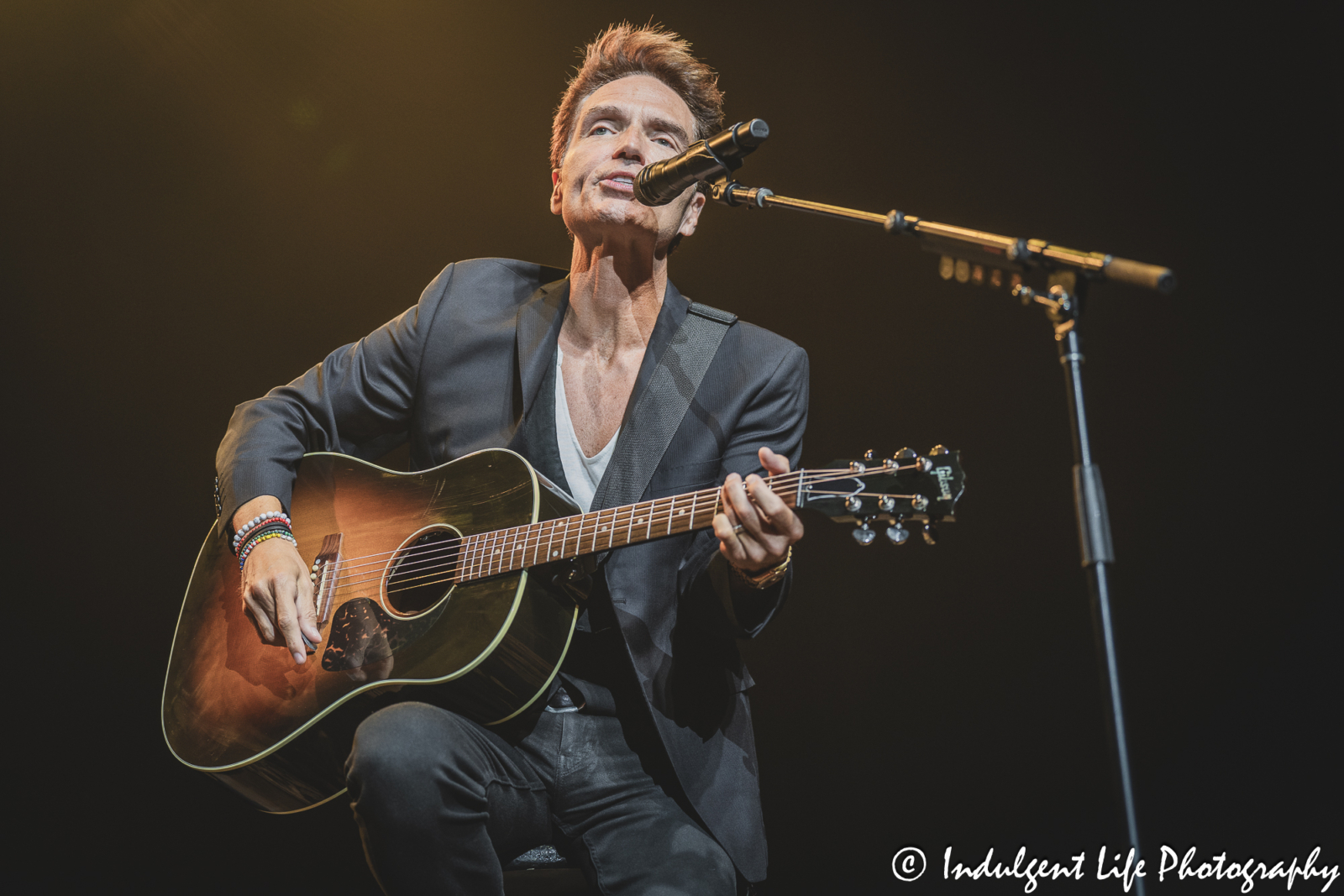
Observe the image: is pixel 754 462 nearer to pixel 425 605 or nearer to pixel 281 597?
pixel 425 605

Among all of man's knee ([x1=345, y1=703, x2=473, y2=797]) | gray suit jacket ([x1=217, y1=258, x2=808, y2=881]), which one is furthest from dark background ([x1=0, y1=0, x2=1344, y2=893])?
man's knee ([x1=345, y1=703, x2=473, y2=797])

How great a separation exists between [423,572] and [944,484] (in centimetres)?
119

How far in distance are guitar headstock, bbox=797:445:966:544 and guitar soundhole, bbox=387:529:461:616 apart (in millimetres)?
840

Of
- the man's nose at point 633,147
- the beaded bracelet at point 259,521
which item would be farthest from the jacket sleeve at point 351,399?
the man's nose at point 633,147

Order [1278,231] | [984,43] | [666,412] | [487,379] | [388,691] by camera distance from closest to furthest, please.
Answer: [388,691], [666,412], [487,379], [1278,231], [984,43]

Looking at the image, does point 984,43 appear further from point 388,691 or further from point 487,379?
point 388,691

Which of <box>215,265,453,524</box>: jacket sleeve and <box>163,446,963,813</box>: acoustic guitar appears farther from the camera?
<box>215,265,453,524</box>: jacket sleeve

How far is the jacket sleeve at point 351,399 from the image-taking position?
242 cm

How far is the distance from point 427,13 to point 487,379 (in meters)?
2.15

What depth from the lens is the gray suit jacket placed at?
201 centimetres

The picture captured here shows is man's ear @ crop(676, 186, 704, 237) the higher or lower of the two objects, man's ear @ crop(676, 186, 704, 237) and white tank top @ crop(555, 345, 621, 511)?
the higher

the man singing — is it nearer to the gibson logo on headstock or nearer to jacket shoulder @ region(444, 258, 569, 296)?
jacket shoulder @ region(444, 258, 569, 296)

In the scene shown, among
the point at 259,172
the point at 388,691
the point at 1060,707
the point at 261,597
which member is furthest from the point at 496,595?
the point at 259,172

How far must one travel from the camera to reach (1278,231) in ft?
9.73
